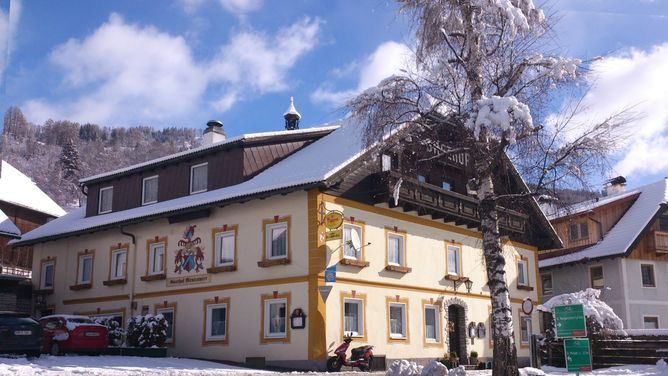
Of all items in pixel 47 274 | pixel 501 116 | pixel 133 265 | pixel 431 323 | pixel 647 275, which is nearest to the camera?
pixel 501 116

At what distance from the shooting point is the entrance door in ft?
90.4

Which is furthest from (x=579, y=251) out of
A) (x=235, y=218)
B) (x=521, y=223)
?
(x=235, y=218)

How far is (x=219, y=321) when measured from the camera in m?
24.8

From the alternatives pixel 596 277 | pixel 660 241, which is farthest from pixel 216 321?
pixel 660 241

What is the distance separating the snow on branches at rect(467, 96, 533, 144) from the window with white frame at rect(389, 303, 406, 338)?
11608 mm

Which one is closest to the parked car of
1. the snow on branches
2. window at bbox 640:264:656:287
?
the snow on branches

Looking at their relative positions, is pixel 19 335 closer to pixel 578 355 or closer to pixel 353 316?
pixel 353 316

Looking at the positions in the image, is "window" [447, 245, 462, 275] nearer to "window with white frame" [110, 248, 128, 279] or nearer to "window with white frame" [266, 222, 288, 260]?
"window with white frame" [266, 222, 288, 260]

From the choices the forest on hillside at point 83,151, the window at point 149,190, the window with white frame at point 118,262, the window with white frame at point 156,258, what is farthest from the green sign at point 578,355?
the forest on hillside at point 83,151

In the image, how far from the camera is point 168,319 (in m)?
26.5

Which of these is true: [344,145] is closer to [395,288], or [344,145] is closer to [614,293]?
[395,288]

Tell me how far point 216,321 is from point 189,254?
9.21ft

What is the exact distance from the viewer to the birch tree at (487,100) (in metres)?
15.2

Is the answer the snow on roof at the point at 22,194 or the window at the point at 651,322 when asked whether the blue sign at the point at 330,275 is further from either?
the snow on roof at the point at 22,194
